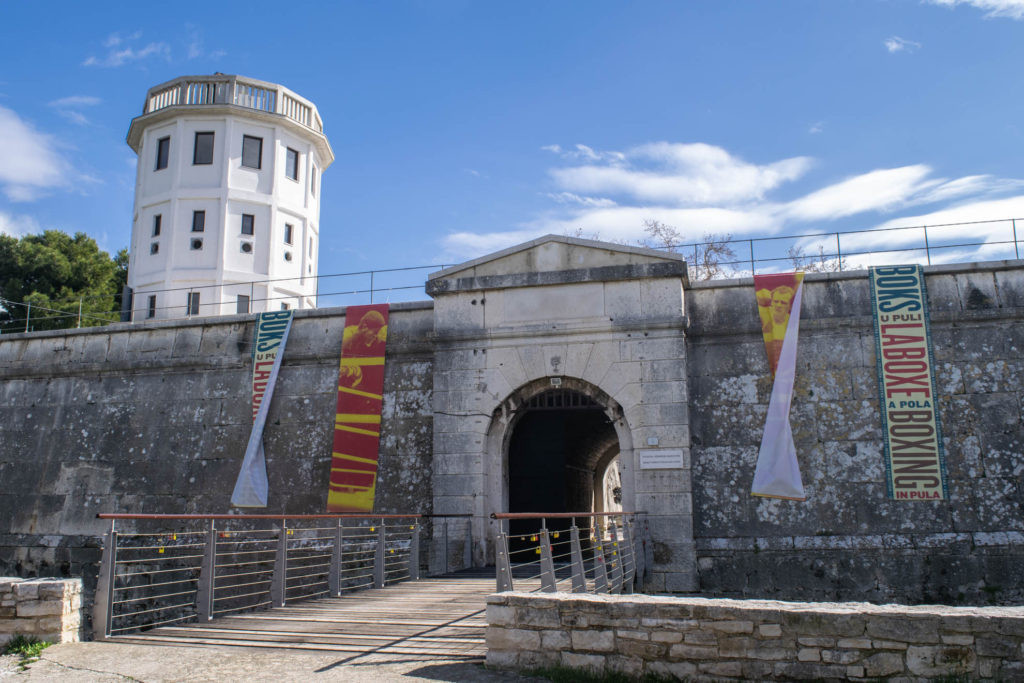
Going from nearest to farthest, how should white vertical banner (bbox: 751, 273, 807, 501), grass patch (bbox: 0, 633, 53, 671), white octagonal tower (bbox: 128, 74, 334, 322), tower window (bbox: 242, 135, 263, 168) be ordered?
grass patch (bbox: 0, 633, 53, 671)
white vertical banner (bbox: 751, 273, 807, 501)
white octagonal tower (bbox: 128, 74, 334, 322)
tower window (bbox: 242, 135, 263, 168)

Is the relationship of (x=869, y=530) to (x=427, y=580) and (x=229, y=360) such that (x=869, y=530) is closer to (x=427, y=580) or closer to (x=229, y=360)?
(x=427, y=580)

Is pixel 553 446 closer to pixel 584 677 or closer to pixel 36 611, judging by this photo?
pixel 584 677

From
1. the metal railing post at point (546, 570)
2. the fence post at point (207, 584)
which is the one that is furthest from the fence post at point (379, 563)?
the metal railing post at point (546, 570)

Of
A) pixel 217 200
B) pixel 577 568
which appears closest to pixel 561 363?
pixel 577 568

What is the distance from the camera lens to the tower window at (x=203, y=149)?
24125 millimetres

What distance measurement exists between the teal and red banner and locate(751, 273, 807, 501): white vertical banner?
1.20 metres

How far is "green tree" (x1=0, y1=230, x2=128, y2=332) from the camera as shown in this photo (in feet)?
87.9

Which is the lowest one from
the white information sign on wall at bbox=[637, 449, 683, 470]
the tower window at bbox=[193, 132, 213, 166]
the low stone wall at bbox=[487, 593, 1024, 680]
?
the low stone wall at bbox=[487, 593, 1024, 680]

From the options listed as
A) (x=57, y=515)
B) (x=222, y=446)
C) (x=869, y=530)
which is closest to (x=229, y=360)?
(x=222, y=446)

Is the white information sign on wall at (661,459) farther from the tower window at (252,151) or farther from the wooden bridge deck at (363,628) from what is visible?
the tower window at (252,151)

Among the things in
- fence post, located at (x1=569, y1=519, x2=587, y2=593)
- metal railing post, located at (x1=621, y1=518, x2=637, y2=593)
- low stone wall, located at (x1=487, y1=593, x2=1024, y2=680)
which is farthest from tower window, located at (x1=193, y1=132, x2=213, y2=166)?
low stone wall, located at (x1=487, y1=593, x2=1024, y2=680)

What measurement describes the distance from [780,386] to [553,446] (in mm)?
5438

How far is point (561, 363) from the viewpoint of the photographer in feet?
40.7

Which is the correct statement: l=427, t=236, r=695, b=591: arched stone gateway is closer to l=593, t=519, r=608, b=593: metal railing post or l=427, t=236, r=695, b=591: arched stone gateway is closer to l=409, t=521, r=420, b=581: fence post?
l=409, t=521, r=420, b=581: fence post
